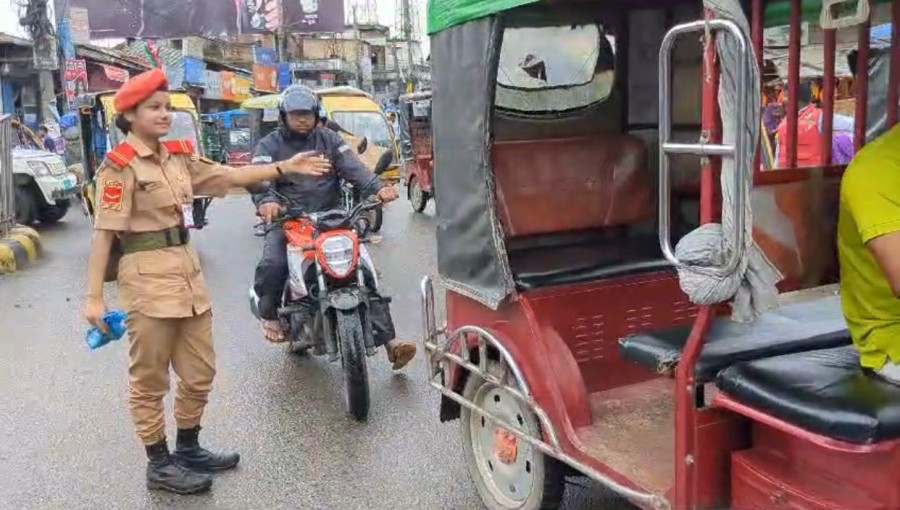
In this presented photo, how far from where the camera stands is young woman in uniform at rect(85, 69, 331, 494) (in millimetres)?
3621

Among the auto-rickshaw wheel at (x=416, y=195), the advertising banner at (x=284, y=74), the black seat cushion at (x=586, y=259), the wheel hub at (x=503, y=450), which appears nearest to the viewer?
the wheel hub at (x=503, y=450)

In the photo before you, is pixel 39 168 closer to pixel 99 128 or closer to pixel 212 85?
pixel 99 128

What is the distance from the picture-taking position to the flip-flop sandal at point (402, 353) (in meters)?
5.16

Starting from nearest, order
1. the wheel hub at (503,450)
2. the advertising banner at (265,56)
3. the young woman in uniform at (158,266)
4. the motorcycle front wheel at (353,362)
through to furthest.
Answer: the wheel hub at (503,450)
the young woman in uniform at (158,266)
the motorcycle front wheel at (353,362)
the advertising banner at (265,56)

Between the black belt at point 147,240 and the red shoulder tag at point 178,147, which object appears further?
the red shoulder tag at point 178,147

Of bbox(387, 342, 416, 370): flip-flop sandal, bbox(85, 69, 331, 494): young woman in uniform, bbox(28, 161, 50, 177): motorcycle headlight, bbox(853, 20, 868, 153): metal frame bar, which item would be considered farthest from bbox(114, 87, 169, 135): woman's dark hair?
bbox(28, 161, 50, 177): motorcycle headlight

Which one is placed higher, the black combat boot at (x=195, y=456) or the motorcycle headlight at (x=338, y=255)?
the motorcycle headlight at (x=338, y=255)

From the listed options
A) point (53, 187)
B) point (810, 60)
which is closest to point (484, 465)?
point (810, 60)

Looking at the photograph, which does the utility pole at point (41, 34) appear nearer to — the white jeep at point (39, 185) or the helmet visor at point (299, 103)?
the white jeep at point (39, 185)

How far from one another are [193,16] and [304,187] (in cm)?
2893

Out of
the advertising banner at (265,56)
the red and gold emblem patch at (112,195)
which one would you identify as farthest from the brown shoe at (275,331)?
the advertising banner at (265,56)

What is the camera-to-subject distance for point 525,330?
3.20 m

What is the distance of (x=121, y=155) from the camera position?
3625 mm

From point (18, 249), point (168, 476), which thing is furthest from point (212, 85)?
point (168, 476)
